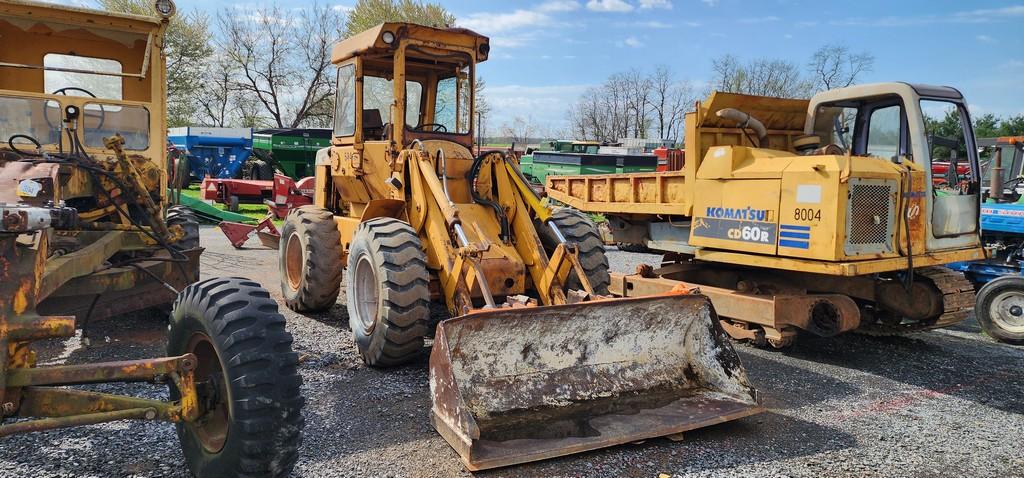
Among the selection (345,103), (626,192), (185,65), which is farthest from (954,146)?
(185,65)

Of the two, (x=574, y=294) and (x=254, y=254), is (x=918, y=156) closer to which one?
(x=574, y=294)

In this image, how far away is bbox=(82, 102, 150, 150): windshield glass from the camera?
6137 mm

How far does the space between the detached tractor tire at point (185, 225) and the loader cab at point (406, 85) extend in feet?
5.27

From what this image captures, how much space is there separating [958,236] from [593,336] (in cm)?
403

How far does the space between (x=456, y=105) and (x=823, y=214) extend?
3.48 m

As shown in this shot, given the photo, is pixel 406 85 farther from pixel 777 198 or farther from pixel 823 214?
pixel 823 214

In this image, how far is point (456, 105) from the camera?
23.2 feet

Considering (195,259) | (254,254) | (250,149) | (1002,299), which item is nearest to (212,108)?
(250,149)

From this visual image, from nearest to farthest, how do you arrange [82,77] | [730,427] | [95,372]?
[95,372], [730,427], [82,77]

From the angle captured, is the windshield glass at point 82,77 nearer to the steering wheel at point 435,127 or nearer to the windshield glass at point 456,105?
the steering wheel at point 435,127

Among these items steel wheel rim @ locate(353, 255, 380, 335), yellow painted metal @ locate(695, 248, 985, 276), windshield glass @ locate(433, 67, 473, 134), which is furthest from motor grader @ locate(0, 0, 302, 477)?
yellow painted metal @ locate(695, 248, 985, 276)

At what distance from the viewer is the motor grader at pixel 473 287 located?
4281 millimetres

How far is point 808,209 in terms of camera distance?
5973mm

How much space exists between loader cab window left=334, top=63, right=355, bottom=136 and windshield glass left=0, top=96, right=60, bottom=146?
7.92 feet
